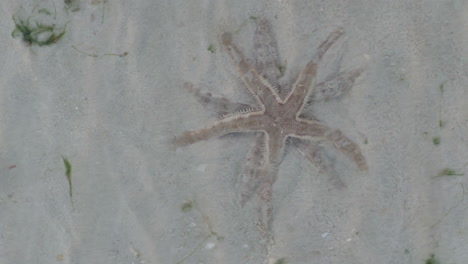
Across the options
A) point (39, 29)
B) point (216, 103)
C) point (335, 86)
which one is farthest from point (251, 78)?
point (39, 29)

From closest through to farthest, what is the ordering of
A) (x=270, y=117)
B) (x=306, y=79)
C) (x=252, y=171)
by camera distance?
(x=270, y=117) → (x=306, y=79) → (x=252, y=171)

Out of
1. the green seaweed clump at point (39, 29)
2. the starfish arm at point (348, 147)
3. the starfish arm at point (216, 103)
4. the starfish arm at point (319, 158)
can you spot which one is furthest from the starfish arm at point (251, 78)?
the green seaweed clump at point (39, 29)

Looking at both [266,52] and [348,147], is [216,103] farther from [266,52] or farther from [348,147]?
[348,147]

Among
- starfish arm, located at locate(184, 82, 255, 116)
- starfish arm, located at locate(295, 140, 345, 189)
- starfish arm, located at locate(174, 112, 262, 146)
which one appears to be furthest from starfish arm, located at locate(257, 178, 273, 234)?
starfish arm, located at locate(184, 82, 255, 116)

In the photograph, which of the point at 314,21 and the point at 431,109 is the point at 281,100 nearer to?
the point at 314,21

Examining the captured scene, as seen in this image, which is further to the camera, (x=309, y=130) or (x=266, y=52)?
(x=266, y=52)

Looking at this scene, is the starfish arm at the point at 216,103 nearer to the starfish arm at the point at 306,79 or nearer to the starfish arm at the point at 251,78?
the starfish arm at the point at 251,78
